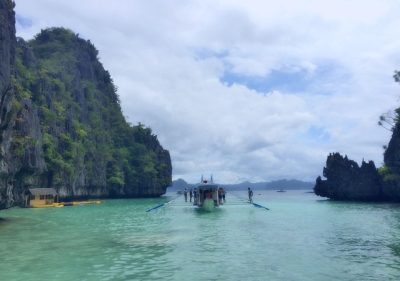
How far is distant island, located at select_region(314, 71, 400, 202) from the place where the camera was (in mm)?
68438

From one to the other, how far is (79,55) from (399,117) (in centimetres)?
8448

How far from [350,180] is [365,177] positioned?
3.48 metres

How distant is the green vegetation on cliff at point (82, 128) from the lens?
7131cm

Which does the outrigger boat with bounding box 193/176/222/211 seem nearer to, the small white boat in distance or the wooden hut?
the small white boat in distance

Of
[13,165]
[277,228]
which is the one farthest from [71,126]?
[277,228]

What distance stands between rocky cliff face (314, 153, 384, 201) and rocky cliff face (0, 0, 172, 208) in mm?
50382

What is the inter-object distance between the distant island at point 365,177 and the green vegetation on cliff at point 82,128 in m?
50.4

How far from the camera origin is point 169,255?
18141 mm

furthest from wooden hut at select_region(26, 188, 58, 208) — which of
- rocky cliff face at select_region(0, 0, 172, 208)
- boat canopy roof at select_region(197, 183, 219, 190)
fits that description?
boat canopy roof at select_region(197, 183, 219, 190)

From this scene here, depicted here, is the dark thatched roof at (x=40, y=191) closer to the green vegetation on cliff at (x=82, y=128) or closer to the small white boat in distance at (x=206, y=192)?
the green vegetation on cliff at (x=82, y=128)

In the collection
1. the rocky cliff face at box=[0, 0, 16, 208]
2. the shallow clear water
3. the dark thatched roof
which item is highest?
the rocky cliff face at box=[0, 0, 16, 208]

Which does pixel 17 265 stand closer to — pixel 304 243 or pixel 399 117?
pixel 304 243

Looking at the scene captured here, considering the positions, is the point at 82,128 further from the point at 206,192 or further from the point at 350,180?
the point at 350,180

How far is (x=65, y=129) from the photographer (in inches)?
3076
